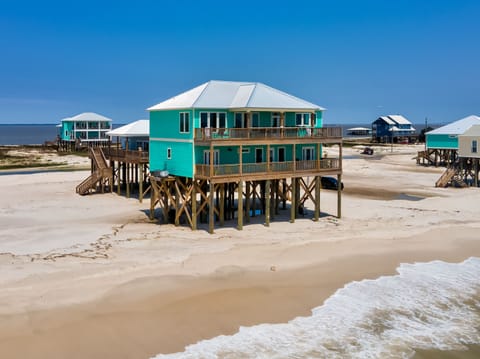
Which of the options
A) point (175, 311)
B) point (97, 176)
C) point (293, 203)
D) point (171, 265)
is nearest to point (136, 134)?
point (97, 176)

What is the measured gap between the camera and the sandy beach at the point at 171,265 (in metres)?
16.7

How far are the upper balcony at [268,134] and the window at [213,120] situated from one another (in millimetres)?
831

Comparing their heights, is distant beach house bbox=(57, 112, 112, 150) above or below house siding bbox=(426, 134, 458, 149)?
above

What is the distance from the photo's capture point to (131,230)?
29.9m

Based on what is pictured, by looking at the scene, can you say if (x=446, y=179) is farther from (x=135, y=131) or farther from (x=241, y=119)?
(x=135, y=131)

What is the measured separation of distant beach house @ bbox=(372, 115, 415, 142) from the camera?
124250 millimetres

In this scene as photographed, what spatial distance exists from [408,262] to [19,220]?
75.2 ft

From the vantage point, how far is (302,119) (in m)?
34.0

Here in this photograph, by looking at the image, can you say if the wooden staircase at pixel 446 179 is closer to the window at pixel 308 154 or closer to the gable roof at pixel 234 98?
the window at pixel 308 154

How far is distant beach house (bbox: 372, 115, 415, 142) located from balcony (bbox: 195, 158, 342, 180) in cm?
9319

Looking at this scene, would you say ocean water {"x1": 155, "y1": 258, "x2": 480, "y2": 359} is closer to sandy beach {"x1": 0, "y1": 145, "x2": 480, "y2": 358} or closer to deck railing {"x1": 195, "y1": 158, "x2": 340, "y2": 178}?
sandy beach {"x1": 0, "y1": 145, "x2": 480, "y2": 358}

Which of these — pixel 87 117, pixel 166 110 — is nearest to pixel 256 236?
pixel 166 110

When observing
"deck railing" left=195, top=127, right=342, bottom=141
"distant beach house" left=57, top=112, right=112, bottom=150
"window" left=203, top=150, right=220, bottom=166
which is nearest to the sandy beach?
"window" left=203, top=150, right=220, bottom=166

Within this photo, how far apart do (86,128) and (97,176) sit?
4862 cm
